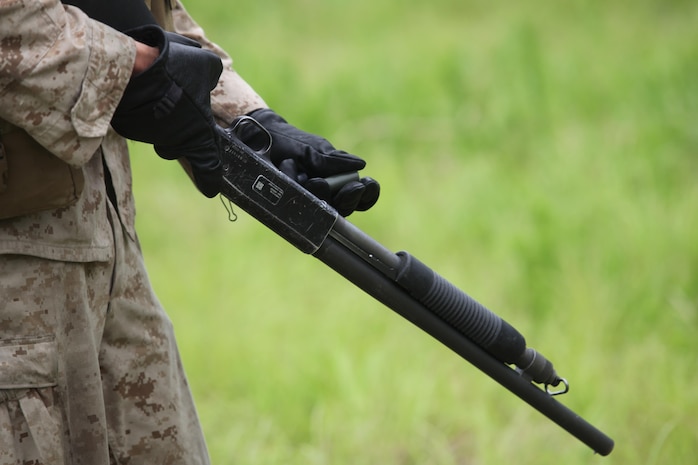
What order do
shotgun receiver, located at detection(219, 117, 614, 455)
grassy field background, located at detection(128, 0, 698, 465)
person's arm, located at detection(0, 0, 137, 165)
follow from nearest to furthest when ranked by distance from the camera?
person's arm, located at detection(0, 0, 137, 165) → shotgun receiver, located at detection(219, 117, 614, 455) → grassy field background, located at detection(128, 0, 698, 465)

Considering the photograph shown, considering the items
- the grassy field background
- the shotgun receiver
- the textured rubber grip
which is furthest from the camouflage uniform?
the grassy field background

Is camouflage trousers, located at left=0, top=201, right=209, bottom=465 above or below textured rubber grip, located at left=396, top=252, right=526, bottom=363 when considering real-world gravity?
below

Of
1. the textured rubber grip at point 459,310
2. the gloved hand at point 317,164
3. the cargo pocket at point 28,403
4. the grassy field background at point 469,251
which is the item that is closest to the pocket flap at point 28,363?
the cargo pocket at point 28,403

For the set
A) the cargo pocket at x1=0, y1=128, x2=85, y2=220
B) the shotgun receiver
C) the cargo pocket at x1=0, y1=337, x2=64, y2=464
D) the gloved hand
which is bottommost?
the cargo pocket at x1=0, y1=337, x2=64, y2=464

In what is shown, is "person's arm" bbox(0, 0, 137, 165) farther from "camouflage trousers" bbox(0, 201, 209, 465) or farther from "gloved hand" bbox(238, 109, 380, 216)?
"gloved hand" bbox(238, 109, 380, 216)

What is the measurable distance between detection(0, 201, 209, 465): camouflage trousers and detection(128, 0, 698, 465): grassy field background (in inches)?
48.8

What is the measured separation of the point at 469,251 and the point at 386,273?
2.41m

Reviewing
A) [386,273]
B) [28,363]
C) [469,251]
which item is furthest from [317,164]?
→ [469,251]

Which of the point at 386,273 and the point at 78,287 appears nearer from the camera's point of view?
the point at 78,287

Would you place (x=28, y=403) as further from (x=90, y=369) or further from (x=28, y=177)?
(x=28, y=177)

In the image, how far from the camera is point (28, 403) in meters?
1.32

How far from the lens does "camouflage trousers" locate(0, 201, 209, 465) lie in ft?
4.35

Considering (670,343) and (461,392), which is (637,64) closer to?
(670,343)

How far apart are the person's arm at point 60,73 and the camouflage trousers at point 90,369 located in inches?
9.4
